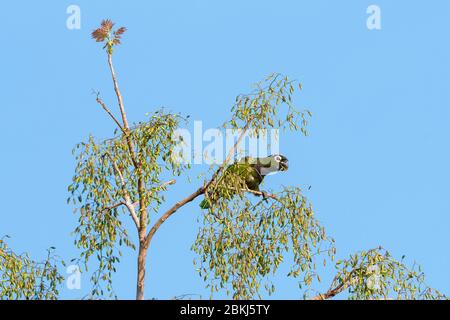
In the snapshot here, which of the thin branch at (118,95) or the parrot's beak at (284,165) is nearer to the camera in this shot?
the thin branch at (118,95)

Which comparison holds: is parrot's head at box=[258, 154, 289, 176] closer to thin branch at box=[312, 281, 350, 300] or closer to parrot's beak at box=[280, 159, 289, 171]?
parrot's beak at box=[280, 159, 289, 171]

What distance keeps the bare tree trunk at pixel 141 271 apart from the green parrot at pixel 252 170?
1.43 meters

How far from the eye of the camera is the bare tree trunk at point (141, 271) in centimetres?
1609

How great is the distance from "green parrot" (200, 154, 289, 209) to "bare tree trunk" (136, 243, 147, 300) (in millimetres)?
1431

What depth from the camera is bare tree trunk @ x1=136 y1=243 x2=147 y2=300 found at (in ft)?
52.8

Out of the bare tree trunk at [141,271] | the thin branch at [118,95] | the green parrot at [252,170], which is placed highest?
the thin branch at [118,95]

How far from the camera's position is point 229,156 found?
1650 cm

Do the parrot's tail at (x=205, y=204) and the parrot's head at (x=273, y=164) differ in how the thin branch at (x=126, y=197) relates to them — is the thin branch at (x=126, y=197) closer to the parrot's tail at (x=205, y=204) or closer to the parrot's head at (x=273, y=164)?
the parrot's tail at (x=205, y=204)

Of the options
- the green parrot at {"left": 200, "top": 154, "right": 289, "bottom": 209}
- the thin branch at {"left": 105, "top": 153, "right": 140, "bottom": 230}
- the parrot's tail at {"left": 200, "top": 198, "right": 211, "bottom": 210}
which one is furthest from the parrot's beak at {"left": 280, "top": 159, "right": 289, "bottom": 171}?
the thin branch at {"left": 105, "top": 153, "right": 140, "bottom": 230}

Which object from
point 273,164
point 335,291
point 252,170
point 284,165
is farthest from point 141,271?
point 284,165

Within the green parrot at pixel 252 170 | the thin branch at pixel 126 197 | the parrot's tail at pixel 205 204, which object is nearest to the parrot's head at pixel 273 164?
the green parrot at pixel 252 170

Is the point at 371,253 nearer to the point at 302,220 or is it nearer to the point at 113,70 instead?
the point at 302,220
